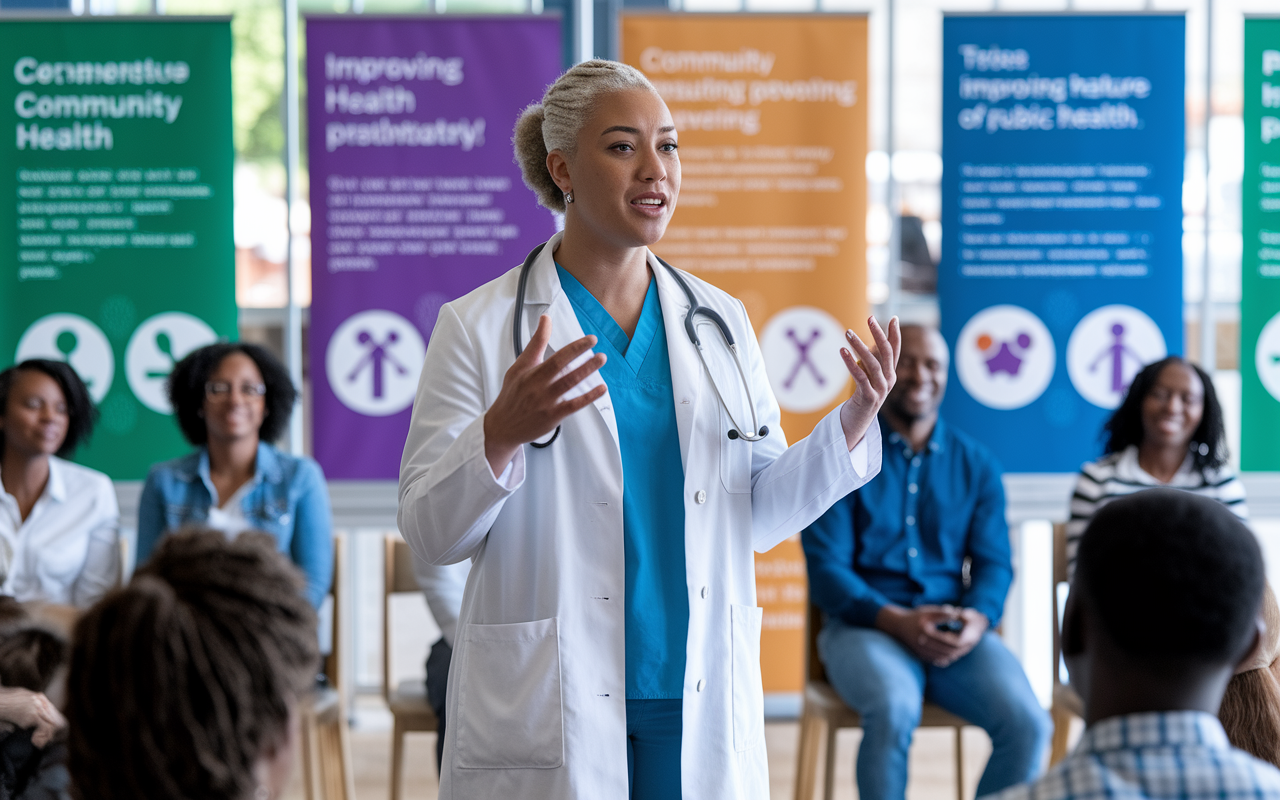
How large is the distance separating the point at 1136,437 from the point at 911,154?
149cm

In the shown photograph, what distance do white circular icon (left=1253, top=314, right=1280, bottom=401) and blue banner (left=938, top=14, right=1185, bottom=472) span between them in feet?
0.92

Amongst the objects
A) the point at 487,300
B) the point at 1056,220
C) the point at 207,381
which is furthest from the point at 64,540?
the point at 1056,220

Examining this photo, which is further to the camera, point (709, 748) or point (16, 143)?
point (16, 143)

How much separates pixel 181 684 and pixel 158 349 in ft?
10.8

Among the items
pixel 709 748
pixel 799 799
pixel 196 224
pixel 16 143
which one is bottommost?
pixel 799 799

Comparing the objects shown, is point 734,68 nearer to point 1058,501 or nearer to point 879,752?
point 1058,501

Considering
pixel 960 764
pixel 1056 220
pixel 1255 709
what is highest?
pixel 1056 220

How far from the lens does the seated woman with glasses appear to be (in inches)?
125

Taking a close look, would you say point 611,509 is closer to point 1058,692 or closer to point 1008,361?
point 1058,692

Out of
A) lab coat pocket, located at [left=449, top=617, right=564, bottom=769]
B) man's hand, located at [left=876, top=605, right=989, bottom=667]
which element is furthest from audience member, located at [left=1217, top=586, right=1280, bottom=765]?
man's hand, located at [left=876, top=605, right=989, bottom=667]

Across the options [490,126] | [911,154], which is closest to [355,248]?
[490,126]

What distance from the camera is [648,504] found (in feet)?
5.40

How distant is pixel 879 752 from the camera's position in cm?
284

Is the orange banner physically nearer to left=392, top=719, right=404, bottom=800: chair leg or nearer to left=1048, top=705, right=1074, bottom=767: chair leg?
left=1048, top=705, right=1074, bottom=767: chair leg
